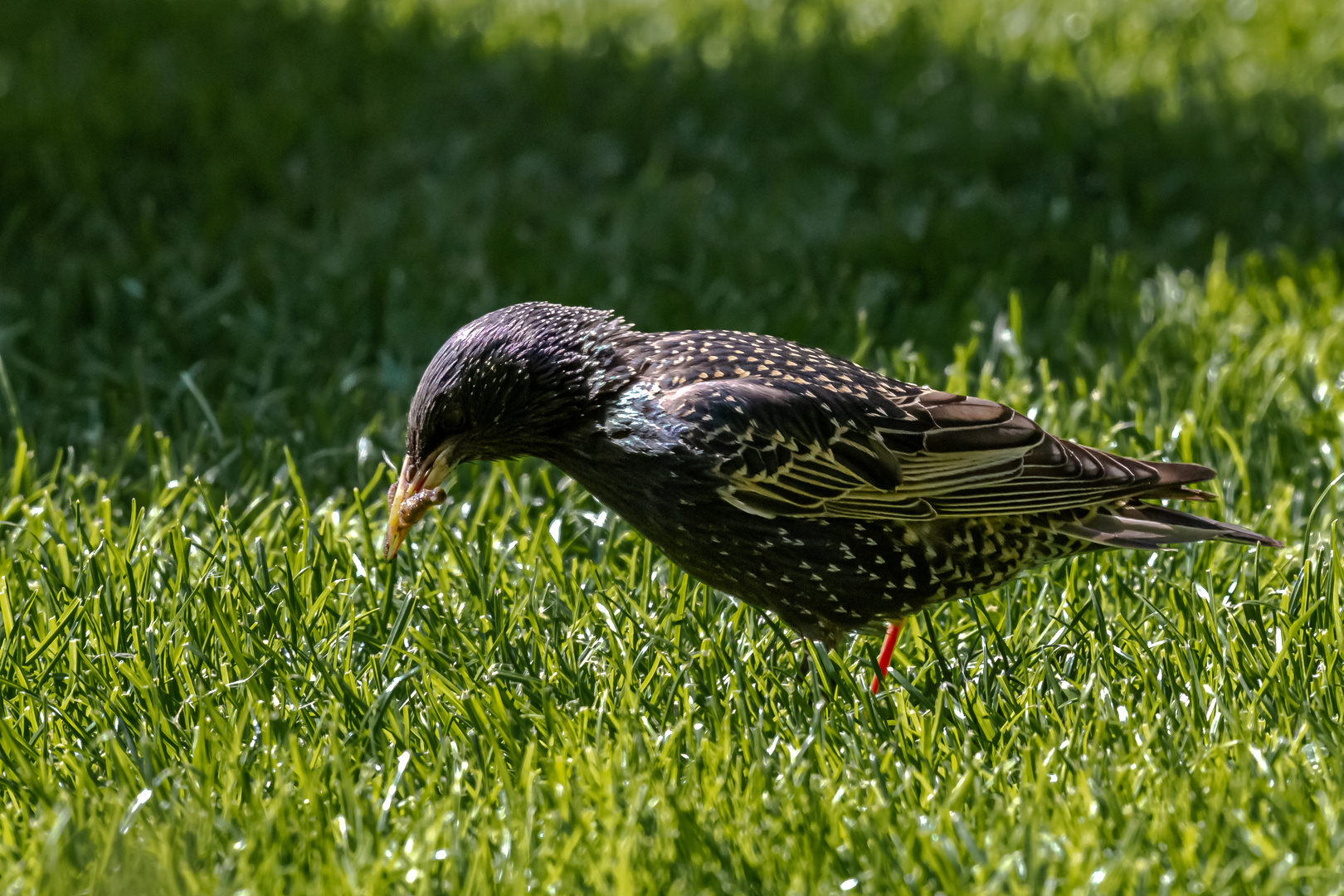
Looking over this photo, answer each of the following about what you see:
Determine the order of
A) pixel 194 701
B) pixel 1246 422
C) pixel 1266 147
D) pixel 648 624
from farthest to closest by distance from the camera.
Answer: pixel 1266 147 → pixel 1246 422 → pixel 648 624 → pixel 194 701

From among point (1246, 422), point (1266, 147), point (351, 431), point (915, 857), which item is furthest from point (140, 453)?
point (1266, 147)

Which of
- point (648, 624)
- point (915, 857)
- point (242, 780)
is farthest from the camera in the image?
point (648, 624)

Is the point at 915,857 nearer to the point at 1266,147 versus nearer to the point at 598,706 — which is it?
the point at 598,706

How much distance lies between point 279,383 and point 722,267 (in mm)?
1927

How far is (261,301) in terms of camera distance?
6.01 meters

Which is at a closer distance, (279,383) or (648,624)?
(648,624)

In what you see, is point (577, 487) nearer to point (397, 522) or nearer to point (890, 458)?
point (397, 522)

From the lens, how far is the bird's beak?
367 cm

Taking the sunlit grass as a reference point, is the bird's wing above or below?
above

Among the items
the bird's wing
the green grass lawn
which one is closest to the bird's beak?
the green grass lawn

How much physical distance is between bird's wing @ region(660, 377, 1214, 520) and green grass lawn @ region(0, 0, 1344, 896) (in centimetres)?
32

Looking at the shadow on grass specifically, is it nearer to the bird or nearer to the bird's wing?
the bird

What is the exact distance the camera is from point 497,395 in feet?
11.8

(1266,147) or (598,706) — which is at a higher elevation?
(1266,147)
